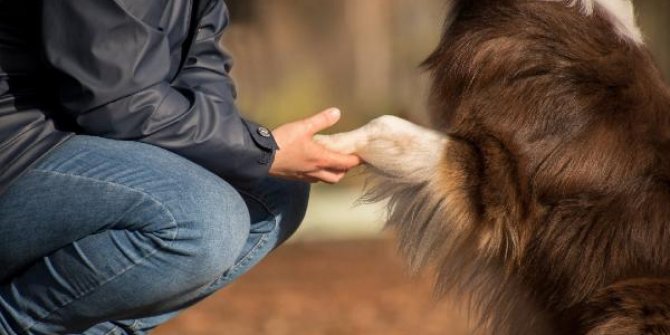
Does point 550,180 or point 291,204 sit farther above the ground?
point 550,180

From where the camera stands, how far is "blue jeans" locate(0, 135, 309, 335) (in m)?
3.10

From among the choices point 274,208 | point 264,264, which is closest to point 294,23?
point 264,264

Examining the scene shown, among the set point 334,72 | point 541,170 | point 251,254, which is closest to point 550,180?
point 541,170

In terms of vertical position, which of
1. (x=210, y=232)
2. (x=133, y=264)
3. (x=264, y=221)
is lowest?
(x=264, y=221)

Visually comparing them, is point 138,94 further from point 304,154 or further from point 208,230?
point 304,154

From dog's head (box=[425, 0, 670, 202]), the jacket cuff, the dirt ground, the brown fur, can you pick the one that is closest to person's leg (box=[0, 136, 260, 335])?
the jacket cuff

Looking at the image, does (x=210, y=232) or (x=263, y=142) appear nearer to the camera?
(x=210, y=232)

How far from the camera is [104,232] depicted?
3.19 m

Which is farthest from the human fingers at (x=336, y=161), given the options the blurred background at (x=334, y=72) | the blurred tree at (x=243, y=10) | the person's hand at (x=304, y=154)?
the blurred tree at (x=243, y=10)

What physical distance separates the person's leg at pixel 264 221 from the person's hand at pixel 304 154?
0.77ft

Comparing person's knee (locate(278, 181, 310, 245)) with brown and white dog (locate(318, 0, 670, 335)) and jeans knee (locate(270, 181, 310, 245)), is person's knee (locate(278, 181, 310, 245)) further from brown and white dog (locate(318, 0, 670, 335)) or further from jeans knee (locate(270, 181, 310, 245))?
brown and white dog (locate(318, 0, 670, 335))

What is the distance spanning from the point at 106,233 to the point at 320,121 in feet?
2.68

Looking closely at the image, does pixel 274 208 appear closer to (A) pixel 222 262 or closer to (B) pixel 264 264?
(A) pixel 222 262

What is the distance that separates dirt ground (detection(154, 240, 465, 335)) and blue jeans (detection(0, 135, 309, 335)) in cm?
407
